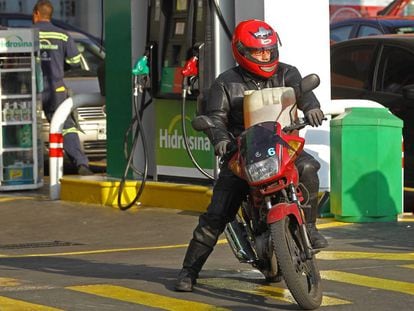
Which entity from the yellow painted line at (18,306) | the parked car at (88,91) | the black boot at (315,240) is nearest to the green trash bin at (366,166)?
the black boot at (315,240)

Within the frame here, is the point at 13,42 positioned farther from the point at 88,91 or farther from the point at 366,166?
the point at 366,166

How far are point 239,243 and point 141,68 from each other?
510cm

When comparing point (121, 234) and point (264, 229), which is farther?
point (121, 234)

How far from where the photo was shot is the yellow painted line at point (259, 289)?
8289 mm

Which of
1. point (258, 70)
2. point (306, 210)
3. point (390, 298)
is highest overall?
point (258, 70)

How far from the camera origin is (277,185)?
8008mm

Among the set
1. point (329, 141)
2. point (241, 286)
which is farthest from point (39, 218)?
point (241, 286)

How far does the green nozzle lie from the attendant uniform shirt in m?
3.17

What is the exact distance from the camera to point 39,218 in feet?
44.0

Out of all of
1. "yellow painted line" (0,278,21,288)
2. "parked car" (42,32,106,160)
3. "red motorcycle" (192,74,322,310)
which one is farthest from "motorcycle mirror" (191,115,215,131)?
"parked car" (42,32,106,160)

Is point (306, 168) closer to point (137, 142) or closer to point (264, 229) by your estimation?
point (264, 229)

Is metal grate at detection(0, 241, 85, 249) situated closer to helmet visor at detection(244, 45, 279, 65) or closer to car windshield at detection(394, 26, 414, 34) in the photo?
helmet visor at detection(244, 45, 279, 65)

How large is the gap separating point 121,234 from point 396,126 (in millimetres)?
2571

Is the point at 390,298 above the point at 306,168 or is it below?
below
